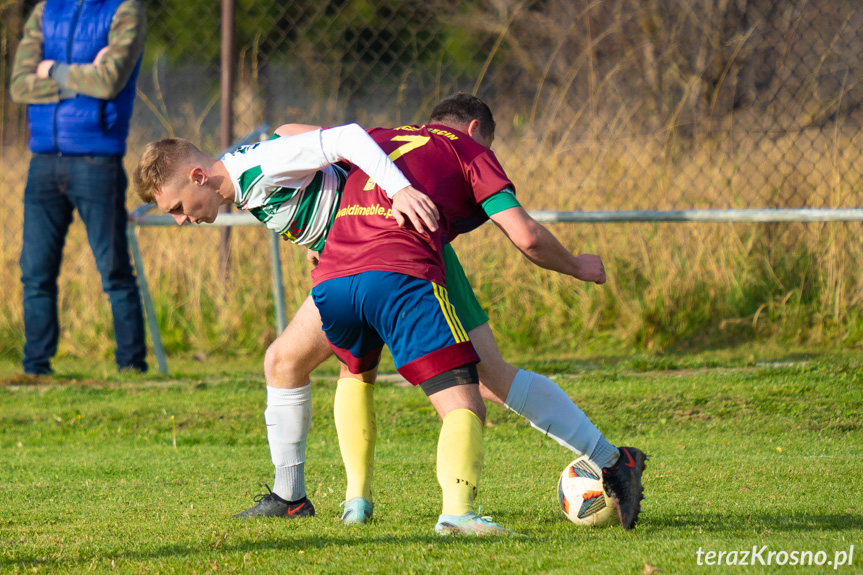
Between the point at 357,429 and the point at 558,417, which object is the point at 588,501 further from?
the point at 357,429

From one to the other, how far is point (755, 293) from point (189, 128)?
17.4 ft

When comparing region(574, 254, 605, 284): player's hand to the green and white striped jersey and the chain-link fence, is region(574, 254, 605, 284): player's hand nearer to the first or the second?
the green and white striped jersey

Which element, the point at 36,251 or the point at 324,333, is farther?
the point at 36,251

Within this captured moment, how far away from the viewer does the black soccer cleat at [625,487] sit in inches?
125

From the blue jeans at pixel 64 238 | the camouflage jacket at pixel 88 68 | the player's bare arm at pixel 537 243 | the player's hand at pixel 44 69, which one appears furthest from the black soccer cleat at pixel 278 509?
the player's hand at pixel 44 69

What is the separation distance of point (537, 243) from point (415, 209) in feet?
1.38

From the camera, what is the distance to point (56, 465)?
4820 mm

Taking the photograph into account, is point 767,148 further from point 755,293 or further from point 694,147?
point 755,293

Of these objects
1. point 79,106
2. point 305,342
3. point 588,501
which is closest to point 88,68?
point 79,106

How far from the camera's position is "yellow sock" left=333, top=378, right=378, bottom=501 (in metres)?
3.52

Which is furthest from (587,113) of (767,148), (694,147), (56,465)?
(56,465)

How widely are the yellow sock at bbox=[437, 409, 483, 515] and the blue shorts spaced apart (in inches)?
6.7

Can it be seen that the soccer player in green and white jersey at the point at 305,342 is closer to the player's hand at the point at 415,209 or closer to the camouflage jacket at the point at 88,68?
the player's hand at the point at 415,209

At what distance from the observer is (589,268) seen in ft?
10.9
